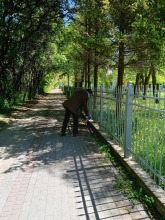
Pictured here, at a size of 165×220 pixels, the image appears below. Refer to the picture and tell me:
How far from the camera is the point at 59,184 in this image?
516 centimetres

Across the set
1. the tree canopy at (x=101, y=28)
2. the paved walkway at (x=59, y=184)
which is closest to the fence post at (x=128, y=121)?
the paved walkway at (x=59, y=184)

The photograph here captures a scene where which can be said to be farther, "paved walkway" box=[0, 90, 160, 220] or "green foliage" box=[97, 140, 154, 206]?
"green foliage" box=[97, 140, 154, 206]

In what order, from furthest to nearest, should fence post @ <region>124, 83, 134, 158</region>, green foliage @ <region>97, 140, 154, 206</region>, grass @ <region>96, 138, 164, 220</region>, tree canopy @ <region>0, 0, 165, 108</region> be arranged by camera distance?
tree canopy @ <region>0, 0, 165, 108</region> → fence post @ <region>124, 83, 134, 158</region> → green foliage @ <region>97, 140, 154, 206</region> → grass @ <region>96, 138, 164, 220</region>

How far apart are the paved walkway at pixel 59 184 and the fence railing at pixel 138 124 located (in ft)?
2.16

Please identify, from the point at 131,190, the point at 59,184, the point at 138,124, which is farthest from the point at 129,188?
the point at 138,124

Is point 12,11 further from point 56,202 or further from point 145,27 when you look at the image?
point 56,202

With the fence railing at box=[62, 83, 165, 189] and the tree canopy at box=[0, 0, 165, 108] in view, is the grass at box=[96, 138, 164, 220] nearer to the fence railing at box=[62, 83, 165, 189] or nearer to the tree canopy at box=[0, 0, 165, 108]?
the fence railing at box=[62, 83, 165, 189]

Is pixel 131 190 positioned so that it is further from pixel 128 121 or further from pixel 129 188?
pixel 128 121

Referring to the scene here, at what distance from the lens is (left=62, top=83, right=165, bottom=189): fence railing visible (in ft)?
15.0

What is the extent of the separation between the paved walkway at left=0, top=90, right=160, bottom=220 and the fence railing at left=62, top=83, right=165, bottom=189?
66cm

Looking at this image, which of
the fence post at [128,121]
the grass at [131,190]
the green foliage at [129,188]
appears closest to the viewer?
the grass at [131,190]

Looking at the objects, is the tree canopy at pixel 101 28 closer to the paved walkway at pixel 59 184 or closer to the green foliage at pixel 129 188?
the paved walkway at pixel 59 184

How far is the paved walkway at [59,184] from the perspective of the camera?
4070 mm

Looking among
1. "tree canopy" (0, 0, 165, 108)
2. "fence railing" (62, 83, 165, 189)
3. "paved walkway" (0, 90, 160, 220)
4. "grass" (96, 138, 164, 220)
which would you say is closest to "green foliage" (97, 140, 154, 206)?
"grass" (96, 138, 164, 220)
